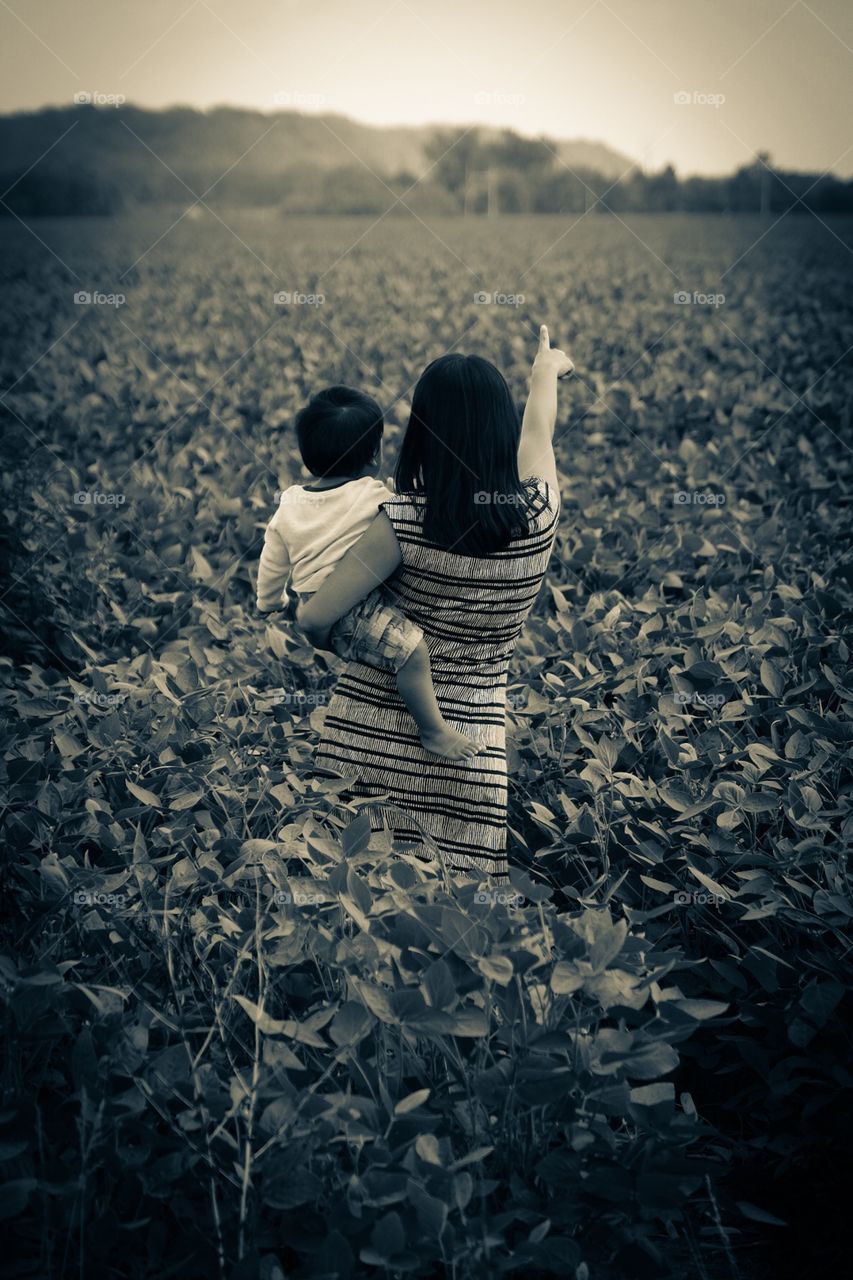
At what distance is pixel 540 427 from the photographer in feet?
7.60

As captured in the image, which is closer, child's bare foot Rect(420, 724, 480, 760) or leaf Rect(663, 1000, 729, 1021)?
leaf Rect(663, 1000, 729, 1021)

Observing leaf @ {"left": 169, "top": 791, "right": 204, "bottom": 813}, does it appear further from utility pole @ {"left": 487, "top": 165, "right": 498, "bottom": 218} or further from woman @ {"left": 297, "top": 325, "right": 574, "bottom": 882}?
utility pole @ {"left": 487, "top": 165, "right": 498, "bottom": 218}

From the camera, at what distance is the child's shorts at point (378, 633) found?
2.14m

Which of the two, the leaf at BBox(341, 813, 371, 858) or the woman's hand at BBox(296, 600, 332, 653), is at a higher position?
the woman's hand at BBox(296, 600, 332, 653)

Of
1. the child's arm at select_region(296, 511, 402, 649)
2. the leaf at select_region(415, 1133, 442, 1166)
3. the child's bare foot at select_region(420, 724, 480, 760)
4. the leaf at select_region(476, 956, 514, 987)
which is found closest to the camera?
the leaf at select_region(415, 1133, 442, 1166)

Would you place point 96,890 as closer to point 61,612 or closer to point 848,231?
point 61,612

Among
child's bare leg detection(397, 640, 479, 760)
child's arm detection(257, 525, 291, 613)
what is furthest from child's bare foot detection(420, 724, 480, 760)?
child's arm detection(257, 525, 291, 613)

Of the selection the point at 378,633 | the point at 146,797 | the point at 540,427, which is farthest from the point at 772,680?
the point at 146,797

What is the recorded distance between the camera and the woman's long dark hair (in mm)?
2031

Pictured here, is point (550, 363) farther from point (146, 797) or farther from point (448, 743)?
point (146, 797)

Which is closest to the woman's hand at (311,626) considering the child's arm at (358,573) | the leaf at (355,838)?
the child's arm at (358,573)

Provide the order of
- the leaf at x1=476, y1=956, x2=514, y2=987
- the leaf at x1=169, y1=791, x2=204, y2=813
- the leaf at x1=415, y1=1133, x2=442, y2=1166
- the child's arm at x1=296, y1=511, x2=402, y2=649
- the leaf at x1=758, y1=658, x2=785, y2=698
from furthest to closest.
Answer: the leaf at x1=758, y1=658, x2=785, y2=698, the leaf at x1=169, y1=791, x2=204, y2=813, the child's arm at x1=296, y1=511, x2=402, y2=649, the leaf at x1=476, y1=956, x2=514, y2=987, the leaf at x1=415, y1=1133, x2=442, y2=1166

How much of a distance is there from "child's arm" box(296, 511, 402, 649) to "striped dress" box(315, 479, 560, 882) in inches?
2.7

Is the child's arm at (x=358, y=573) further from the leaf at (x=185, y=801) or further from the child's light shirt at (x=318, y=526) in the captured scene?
the leaf at (x=185, y=801)
